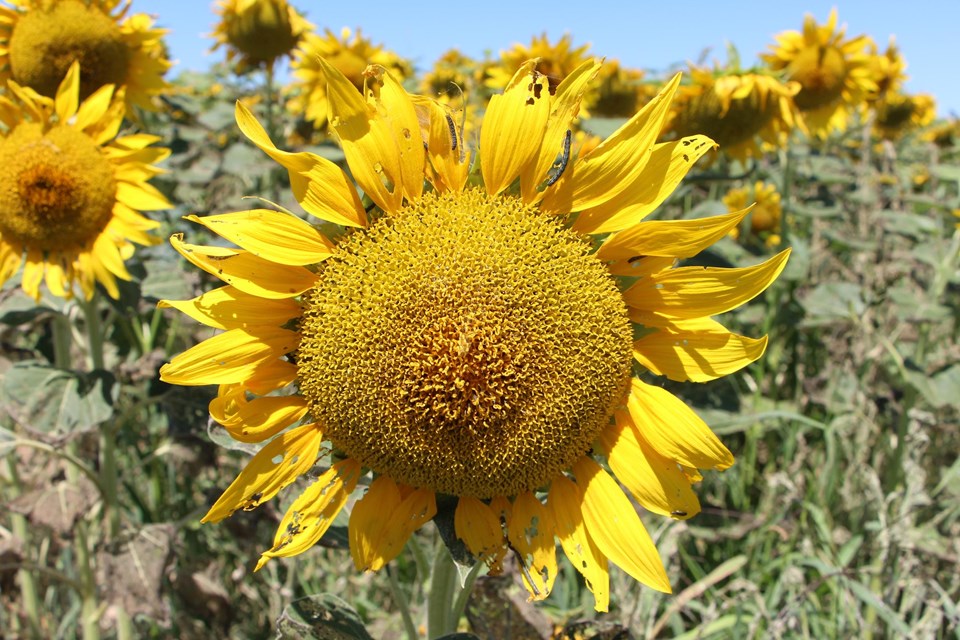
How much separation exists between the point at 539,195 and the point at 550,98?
0.55 feet

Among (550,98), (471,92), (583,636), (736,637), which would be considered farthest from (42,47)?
(471,92)

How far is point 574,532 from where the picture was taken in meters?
1.42

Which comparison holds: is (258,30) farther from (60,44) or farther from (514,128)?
(514,128)

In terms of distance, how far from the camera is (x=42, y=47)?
2.92m

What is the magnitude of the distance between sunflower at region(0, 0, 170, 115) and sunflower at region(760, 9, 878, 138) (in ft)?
11.3

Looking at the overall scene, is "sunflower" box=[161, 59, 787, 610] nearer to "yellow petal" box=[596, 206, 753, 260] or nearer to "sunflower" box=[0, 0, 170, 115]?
"yellow petal" box=[596, 206, 753, 260]

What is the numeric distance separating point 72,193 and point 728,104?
2.56m

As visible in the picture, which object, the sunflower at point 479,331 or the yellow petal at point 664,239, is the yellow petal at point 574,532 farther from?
the yellow petal at point 664,239

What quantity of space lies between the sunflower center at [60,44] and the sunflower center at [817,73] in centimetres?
360

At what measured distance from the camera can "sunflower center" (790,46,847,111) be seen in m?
4.56

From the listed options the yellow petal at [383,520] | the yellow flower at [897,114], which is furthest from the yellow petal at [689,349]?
the yellow flower at [897,114]

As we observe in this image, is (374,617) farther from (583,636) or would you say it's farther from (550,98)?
(550,98)

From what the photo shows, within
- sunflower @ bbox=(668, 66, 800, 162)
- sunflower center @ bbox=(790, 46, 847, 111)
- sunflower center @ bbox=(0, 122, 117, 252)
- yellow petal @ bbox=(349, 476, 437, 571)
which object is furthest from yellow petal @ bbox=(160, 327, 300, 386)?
sunflower center @ bbox=(790, 46, 847, 111)

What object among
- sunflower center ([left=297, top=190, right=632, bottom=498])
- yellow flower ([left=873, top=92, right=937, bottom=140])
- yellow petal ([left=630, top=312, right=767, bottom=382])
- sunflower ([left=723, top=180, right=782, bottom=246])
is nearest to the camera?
sunflower center ([left=297, top=190, right=632, bottom=498])
